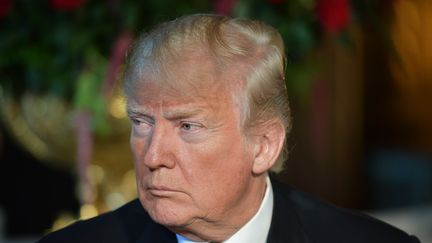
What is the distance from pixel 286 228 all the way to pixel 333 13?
0.66 metres

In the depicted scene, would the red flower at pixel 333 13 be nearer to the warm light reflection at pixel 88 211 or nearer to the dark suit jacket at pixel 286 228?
the dark suit jacket at pixel 286 228

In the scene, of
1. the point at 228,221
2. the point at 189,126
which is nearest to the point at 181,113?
the point at 189,126

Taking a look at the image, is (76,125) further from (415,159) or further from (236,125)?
(415,159)

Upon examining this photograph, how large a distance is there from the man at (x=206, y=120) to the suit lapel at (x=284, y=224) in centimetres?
8

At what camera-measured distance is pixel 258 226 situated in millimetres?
2424

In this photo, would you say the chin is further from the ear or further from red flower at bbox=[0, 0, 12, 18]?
red flower at bbox=[0, 0, 12, 18]

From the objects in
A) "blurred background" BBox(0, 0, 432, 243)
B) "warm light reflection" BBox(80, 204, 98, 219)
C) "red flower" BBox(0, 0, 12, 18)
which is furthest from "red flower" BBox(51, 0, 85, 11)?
"warm light reflection" BBox(80, 204, 98, 219)

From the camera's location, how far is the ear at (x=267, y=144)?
7.61 feet

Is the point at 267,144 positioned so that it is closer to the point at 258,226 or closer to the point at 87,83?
the point at 258,226

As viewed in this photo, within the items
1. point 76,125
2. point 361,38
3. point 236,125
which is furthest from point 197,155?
point 361,38

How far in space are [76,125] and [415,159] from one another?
97.9 inches

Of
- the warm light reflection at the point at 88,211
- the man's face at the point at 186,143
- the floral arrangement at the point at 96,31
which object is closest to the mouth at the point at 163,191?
the man's face at the point at 186,143

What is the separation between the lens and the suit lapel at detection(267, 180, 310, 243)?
2.45 m

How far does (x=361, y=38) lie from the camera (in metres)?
4.96
